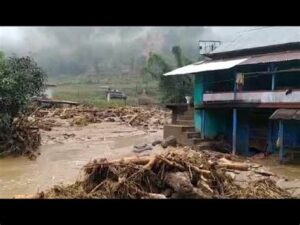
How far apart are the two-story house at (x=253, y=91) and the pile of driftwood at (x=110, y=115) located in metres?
4.92

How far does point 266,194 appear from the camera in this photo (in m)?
8.08

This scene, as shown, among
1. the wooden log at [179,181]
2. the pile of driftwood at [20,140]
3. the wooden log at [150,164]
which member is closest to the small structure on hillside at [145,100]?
the pile of driftwood at [20,140]

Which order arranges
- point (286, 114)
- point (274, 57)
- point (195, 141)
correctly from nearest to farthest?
point (286, 114) → point (274, 57) → point (195, 141)

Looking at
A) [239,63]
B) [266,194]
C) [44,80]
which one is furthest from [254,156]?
[44,80]

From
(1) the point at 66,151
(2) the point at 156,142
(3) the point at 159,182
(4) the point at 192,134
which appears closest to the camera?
(3) the point at 159,182

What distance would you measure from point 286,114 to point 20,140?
6879mm

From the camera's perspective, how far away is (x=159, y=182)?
7.96 metres

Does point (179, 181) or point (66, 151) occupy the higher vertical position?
point (179, 181)

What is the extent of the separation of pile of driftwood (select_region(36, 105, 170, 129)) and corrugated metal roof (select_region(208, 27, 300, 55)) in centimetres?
562

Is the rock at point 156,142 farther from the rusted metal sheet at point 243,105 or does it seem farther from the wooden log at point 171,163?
the wooden log at point 171,163

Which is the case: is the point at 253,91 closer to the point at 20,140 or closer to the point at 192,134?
the point at 192,134

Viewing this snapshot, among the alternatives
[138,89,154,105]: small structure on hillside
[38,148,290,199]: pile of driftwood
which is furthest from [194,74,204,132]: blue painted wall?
[138,89,154,105]: small structure on hillside

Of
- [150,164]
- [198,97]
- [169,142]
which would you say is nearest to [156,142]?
[169,142]

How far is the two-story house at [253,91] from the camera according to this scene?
1198 centimetres
